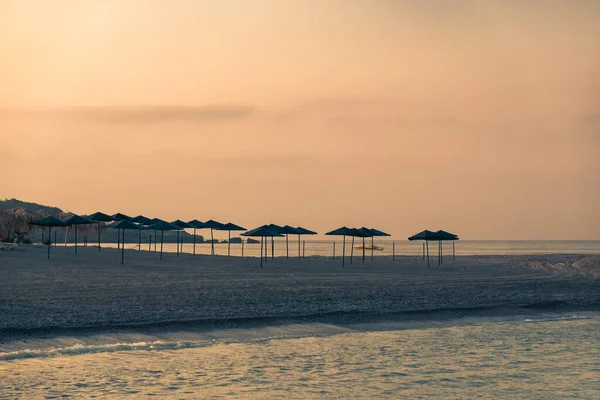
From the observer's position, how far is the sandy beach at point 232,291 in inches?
853

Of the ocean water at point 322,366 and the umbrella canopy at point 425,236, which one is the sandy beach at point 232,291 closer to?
the ocean water at point 322,366

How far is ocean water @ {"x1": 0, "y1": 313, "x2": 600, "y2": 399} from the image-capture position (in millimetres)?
14258

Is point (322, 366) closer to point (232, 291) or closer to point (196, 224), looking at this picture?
point (232, 291)

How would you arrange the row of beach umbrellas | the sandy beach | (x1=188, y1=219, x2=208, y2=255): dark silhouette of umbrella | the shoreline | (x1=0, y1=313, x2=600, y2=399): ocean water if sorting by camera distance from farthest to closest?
(x1=188, y1=219, x2=208, y2=255): dark silhouette of umbrella, the row of beach umbrellas, the sandy beach, the shoreline, (x1=0, y1=313, x2=600, y2=399): ocean water

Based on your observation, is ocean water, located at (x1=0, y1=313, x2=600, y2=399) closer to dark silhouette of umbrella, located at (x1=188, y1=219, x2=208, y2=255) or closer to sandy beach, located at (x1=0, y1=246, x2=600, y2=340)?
sandy beach, located at (x1=0, y1=246, x2=600, y2=340)

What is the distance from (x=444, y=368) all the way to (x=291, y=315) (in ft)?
21.5

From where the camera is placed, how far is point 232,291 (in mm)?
28969

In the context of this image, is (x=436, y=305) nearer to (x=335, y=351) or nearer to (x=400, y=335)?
(x=400, y=335)

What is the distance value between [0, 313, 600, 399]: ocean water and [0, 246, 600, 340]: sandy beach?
226 cm

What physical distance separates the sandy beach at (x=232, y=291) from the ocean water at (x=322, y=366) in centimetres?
226

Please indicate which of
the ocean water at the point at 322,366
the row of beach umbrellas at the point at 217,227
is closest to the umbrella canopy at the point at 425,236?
the row of beach umbrellas at the point at 217,227

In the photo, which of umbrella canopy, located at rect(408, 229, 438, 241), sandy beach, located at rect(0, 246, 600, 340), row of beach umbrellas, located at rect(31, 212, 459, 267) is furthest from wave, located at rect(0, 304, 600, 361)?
umbrella canopy, located at rect(408, 229, 438, 241)

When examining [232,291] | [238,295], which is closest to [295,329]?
[238,295]

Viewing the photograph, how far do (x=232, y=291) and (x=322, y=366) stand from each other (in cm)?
1285
